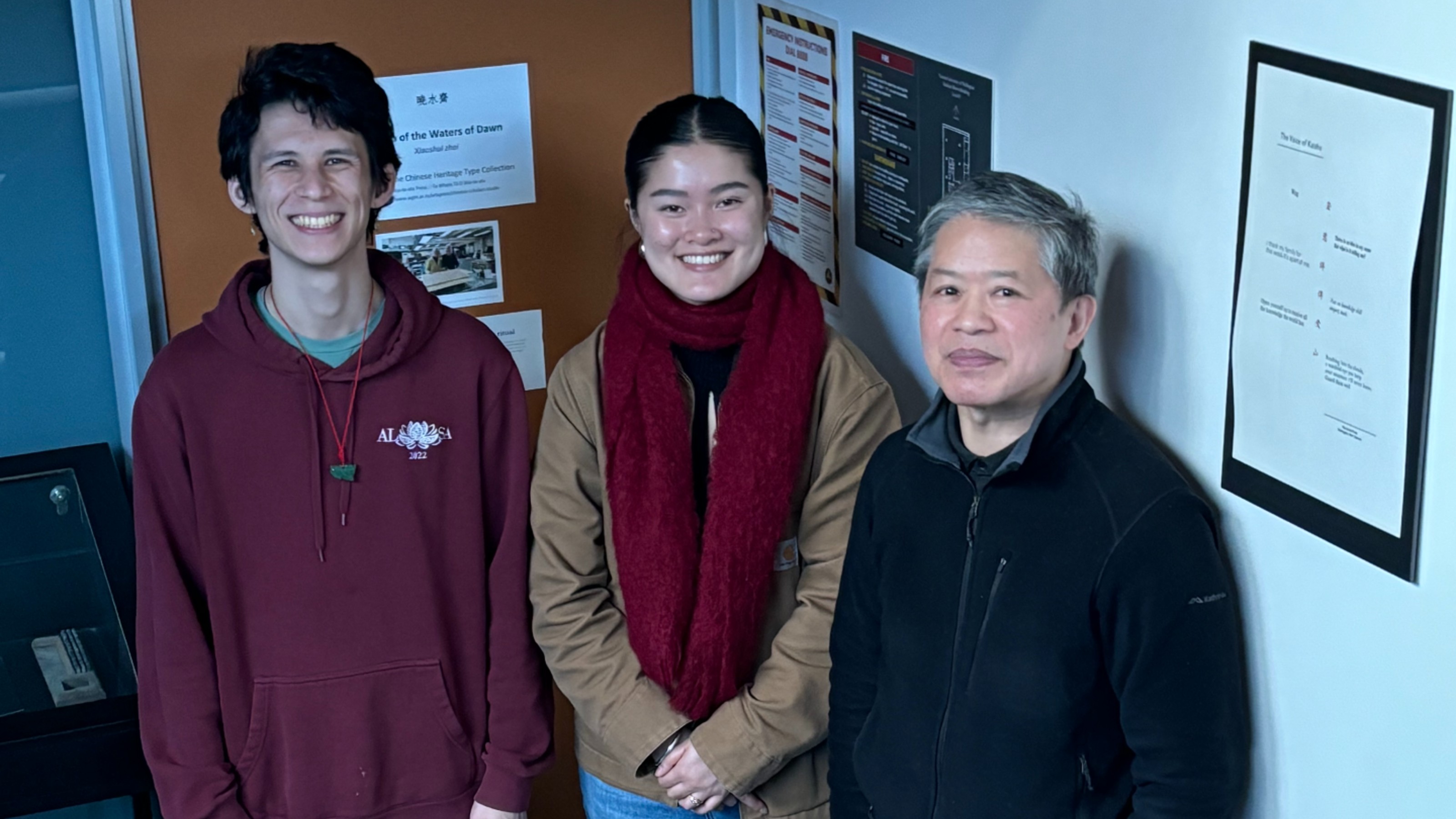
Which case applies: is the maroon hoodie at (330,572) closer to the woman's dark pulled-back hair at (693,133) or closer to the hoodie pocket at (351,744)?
the hoodie pocket at (351,744)

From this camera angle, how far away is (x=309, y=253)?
1.92 m

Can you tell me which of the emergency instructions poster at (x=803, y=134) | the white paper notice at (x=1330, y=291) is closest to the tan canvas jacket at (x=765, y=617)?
the emergency instructions poster at (x=803, y=134)

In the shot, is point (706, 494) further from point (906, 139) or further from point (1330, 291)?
point (1330, 291)

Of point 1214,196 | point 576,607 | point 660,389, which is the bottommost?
point 576,607

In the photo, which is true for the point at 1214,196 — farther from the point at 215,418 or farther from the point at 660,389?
the point at 215,418

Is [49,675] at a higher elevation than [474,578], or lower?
lower

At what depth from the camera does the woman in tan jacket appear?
6.56ft

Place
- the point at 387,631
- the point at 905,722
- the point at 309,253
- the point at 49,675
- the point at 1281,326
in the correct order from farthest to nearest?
the point at 49,675
the point at 387,631
the point at 309,253
the point at 905,722
the point at 1281,326

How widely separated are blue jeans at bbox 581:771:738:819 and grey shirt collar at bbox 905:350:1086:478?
679mm

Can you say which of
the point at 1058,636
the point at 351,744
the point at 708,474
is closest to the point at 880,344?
the point at 708,474

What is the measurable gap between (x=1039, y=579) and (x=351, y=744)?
102 centimetres

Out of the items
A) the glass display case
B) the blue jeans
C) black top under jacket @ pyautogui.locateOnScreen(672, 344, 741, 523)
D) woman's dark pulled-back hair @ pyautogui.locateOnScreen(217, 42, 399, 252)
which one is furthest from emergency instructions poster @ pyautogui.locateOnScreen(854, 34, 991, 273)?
the glass display case

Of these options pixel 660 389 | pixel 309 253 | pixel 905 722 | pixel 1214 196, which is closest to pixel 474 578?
pixel 660 389

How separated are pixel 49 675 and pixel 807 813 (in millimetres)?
1183
